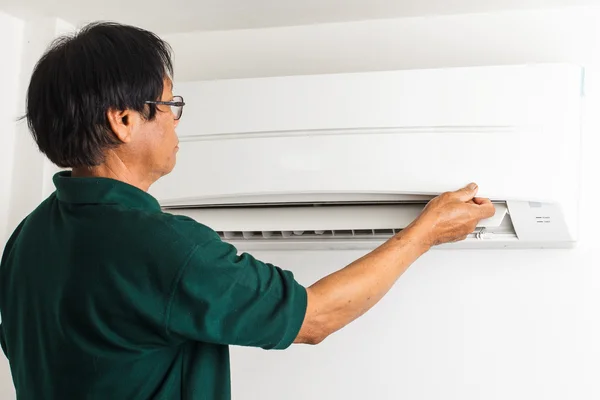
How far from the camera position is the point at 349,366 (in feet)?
5.18

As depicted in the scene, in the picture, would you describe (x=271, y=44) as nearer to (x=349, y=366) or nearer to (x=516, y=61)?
(x=516, y=61)

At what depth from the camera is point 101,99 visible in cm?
94

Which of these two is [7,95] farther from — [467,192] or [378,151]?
[467,192]

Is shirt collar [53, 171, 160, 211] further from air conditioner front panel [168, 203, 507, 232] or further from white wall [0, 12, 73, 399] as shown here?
white wall [0, 12, 73, 399]

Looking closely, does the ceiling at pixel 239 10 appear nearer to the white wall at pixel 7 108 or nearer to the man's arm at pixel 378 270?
the white wall at pixel 7 108

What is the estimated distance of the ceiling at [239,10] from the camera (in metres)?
1.51

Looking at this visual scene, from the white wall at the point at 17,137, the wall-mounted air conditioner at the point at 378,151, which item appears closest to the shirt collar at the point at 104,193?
the wall-mounted air conditioner at the point at 378,151

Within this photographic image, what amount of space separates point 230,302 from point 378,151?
50 cm

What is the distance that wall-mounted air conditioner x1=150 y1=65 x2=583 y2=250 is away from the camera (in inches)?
48.9

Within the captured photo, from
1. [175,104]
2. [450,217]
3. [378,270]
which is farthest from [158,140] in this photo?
[450,217]

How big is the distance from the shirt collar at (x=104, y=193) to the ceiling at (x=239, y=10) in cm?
69

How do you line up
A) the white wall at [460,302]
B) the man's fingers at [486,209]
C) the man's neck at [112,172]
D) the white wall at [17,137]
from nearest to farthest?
1. the man's neck at [112,172]
2. the man's fingers at [486,209]
3. the white wall at [460,302]
4. the white wall at [17,137]

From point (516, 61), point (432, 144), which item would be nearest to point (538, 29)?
point (516, 61)

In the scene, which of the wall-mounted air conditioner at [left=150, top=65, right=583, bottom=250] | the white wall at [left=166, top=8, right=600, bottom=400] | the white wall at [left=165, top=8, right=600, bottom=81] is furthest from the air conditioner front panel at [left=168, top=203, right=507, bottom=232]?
the white wall at [left=165, top=8, right=600, bottom=81]
